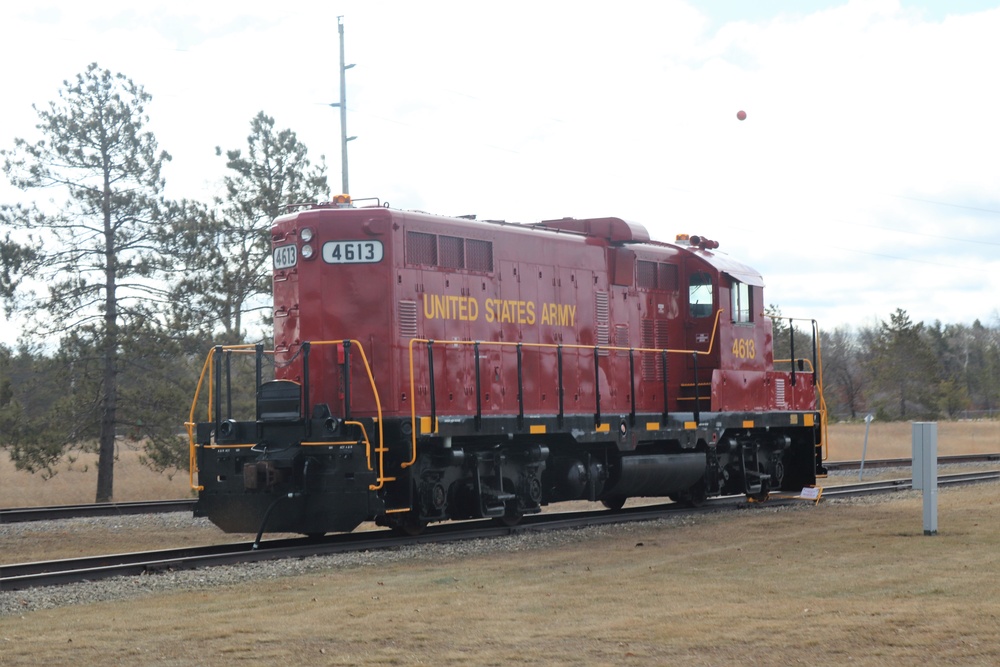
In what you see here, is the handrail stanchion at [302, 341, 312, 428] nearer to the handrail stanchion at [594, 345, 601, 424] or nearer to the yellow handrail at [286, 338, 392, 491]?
the yellow handrail at [286, 338, 392, 491]

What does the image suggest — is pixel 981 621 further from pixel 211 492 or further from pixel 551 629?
pixel 211 492

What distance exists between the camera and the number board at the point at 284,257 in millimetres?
14703

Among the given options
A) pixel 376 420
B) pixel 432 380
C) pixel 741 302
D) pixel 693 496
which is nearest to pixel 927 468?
pixel 693 496

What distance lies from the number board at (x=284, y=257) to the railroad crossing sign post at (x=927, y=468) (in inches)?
317

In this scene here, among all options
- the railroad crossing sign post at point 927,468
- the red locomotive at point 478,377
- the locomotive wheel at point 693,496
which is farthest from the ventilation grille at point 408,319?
the locomotive wheel at point 693,496

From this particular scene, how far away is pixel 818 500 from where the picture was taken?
19141 millimetres

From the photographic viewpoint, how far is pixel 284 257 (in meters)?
14.8

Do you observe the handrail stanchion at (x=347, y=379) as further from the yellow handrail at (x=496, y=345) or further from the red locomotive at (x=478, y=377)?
the yellow handrail at (x=496, y=345)

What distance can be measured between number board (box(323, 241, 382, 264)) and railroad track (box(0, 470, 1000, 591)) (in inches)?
135

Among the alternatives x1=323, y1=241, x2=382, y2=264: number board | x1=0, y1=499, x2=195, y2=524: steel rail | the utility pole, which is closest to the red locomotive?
x1=323, y1=241, x2=382, y2=264: number board

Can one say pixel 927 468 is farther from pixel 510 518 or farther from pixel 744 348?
A: pixel 510 518

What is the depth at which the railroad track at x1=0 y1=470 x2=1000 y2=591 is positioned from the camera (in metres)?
11.2

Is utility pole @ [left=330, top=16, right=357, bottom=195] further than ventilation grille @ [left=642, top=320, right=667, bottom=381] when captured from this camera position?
Yes

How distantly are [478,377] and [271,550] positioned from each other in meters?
3.40
